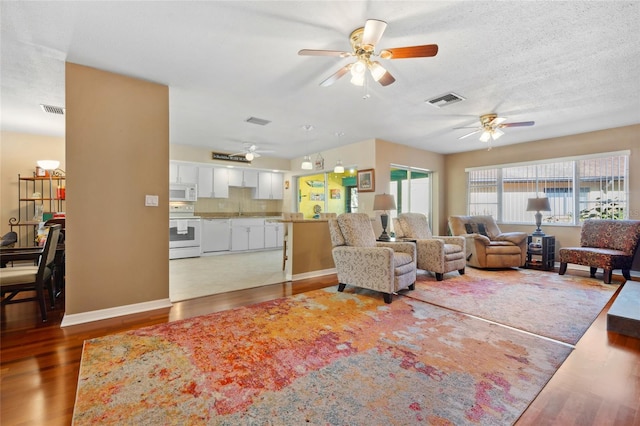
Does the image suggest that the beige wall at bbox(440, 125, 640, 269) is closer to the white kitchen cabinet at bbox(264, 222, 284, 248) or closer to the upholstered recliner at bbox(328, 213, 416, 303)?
the upholstered recliner at bbox(328, 213, 416, 303)

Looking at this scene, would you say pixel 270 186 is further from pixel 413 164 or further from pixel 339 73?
pixel 339 73

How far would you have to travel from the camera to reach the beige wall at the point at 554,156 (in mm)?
4668

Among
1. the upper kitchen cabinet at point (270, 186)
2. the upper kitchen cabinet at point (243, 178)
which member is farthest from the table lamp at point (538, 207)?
the upper kitchen cabinet at point (243, 178)

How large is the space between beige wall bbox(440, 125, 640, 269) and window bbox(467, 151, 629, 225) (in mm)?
108

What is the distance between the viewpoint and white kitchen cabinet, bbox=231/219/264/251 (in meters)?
7.26

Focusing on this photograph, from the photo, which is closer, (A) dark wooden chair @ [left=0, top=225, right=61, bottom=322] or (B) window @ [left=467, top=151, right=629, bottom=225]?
(A) dark wooden chair @ [left=0, top=225, right=61, bottom=322]

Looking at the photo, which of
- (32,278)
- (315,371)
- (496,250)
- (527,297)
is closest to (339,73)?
(315,371)

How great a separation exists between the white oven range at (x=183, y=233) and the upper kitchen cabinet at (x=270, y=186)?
1.96 meters

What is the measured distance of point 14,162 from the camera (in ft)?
16.3

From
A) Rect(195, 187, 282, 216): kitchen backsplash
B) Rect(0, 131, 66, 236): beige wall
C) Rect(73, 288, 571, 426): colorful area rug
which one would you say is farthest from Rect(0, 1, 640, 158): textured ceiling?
Rect(195, 187, 282, 216): kitchen backsplash

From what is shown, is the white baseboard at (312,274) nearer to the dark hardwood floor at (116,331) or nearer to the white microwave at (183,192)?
the dark hardwood floor at (116,331)

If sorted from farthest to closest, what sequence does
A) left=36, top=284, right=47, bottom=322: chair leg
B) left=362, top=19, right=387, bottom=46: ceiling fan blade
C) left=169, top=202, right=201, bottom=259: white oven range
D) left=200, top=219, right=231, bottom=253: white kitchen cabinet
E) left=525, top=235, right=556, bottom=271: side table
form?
1. left=200, top=219, right=231, bottom=253: white kitchen cabinet
2. left=169, top=202, right=201, bottom=259: white oven range
3. left=525, top=235, right=556, bottom=271: side table
4. left=36, top=284, right=47, bottom=322: chair leg
5. left=362, top=19, right=387, bottom=46: ceiling fan blade

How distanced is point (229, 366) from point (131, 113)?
284 cm

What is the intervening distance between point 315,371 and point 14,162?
659 centimetres
